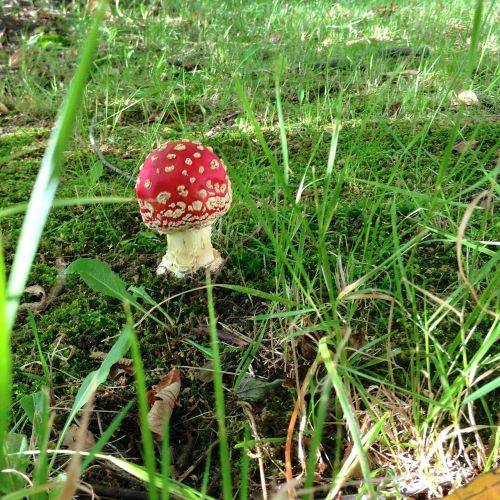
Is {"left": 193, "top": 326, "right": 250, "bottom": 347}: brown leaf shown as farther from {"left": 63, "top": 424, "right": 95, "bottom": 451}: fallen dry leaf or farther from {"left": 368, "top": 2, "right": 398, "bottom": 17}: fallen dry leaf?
{"left": 368, "top": 2, "right": 398, "bottom": 17}: fallen dry leaf

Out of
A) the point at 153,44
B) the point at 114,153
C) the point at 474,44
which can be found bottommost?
the point at 114,153

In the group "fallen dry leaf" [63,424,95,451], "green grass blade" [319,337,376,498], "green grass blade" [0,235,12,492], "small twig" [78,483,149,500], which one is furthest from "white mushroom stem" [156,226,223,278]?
"green grass blade" [0,235,12,492]

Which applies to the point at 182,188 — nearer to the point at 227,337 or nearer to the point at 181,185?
the point at 181,185

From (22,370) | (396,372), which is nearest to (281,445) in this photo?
(396,372)

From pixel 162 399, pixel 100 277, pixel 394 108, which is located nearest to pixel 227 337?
pixel 162 399

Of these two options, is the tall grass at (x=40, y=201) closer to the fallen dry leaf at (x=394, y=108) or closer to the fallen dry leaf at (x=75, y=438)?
the fallen dry leaf at (x=75, y=438)

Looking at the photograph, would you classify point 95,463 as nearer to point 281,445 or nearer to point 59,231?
point 281,445

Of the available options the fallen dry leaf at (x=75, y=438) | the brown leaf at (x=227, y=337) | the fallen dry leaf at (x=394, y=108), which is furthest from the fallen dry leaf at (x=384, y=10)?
the fallen dry leaf at (x=75, y=438)
